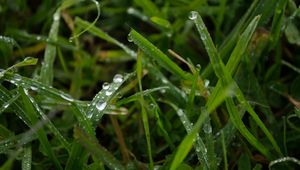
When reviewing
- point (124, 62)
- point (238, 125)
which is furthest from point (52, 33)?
point (238, 125)

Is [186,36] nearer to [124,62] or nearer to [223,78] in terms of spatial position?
[124,62]

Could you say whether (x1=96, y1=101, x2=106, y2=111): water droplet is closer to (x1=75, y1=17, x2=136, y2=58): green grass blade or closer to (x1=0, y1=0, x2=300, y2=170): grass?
(x1=0, y1=0, x2=300, y2=170): grass

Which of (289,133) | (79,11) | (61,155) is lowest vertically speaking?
(289,133)

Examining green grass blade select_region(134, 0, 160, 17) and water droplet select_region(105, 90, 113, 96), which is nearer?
water droplet select_region(105, 90, 113, 96)

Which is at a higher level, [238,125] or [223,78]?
[223,78]

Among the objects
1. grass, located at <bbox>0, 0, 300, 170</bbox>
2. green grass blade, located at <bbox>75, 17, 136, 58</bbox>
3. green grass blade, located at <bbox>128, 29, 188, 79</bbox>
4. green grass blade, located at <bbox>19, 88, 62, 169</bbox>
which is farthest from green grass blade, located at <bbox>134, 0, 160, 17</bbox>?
green grass blade, located at <bbox>19, 88, 62, 169</bbox>

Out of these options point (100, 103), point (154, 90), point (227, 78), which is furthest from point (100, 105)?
point (227, 78)

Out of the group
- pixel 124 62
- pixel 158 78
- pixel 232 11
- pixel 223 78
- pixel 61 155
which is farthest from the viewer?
pixel 124 62
